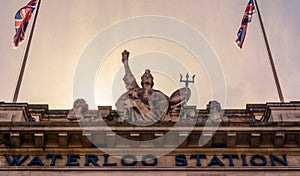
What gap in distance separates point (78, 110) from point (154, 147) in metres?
4.29

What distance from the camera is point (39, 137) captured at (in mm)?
24938

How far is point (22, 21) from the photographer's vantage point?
3341 cm

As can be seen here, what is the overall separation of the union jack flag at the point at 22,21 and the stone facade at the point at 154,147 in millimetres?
8555

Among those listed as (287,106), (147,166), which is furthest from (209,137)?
(287,106)

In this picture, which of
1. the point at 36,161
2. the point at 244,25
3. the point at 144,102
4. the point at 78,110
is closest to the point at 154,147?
the point at 144,102

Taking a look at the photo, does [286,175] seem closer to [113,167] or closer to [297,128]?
[297,128]

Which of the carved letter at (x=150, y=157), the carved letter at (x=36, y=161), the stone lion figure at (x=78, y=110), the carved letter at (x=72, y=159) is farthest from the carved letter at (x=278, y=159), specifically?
the carved letter at (x=36, y=161)

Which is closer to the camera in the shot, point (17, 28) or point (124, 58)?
point (124, 58)

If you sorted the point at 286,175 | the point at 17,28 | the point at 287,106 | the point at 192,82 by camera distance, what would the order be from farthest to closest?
the point at 17,28, the point at 192,82, the point at 287,106, the point at 286,175

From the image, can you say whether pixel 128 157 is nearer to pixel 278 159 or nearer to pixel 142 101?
pixel 142 101

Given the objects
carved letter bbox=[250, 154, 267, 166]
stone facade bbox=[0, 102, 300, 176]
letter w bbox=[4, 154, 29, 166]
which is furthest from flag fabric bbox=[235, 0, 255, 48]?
letter w bbox=[4, 154, 29, 166]

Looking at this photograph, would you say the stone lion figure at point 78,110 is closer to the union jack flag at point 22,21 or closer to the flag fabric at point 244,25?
the union jack flag at point 22,21

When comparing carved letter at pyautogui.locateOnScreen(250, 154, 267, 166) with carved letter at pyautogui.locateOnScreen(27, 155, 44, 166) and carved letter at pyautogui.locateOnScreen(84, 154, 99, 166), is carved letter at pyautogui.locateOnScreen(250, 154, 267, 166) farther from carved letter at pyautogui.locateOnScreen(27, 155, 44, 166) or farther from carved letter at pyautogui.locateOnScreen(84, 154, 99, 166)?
carved letter at pyautogui.locateOnScreen(27, 155, 44, 166)

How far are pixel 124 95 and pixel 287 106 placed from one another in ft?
25.0
